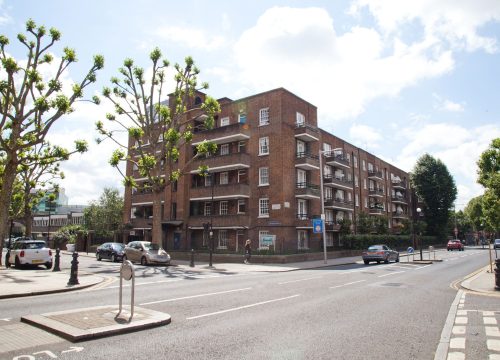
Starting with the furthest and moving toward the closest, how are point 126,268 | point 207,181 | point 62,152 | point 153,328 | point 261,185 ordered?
1. point 207,181
2. point 261,185
3. point 62,152
4. point 126,268
5. point 153,328

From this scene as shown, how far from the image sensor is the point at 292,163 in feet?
121

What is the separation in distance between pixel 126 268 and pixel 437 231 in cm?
6934

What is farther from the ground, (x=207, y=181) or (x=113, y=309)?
(x=207, y=181)

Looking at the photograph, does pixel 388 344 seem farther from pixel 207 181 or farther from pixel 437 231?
pixel 437 231

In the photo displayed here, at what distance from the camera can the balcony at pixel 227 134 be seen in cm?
3741

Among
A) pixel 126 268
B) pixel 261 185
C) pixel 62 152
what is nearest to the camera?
pixel 126 268

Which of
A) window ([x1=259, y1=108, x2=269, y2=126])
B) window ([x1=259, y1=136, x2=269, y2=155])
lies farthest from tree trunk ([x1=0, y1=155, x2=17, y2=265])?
window ([x1=259, y1=108, x2=269, y2=126])

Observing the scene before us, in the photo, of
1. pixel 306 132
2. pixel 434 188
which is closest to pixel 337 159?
pixel 306 132

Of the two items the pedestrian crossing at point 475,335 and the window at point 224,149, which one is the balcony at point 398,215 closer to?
the window at point 224,149

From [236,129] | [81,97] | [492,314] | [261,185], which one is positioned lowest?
[492,314]

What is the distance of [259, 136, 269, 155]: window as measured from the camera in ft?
120

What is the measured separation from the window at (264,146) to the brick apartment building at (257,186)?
98 millimetres

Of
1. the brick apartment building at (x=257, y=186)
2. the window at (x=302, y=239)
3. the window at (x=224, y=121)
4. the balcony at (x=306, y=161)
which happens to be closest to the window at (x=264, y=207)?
the brick apartment building at (x=257, y=186)

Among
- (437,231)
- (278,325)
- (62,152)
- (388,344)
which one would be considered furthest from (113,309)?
(437,231)
